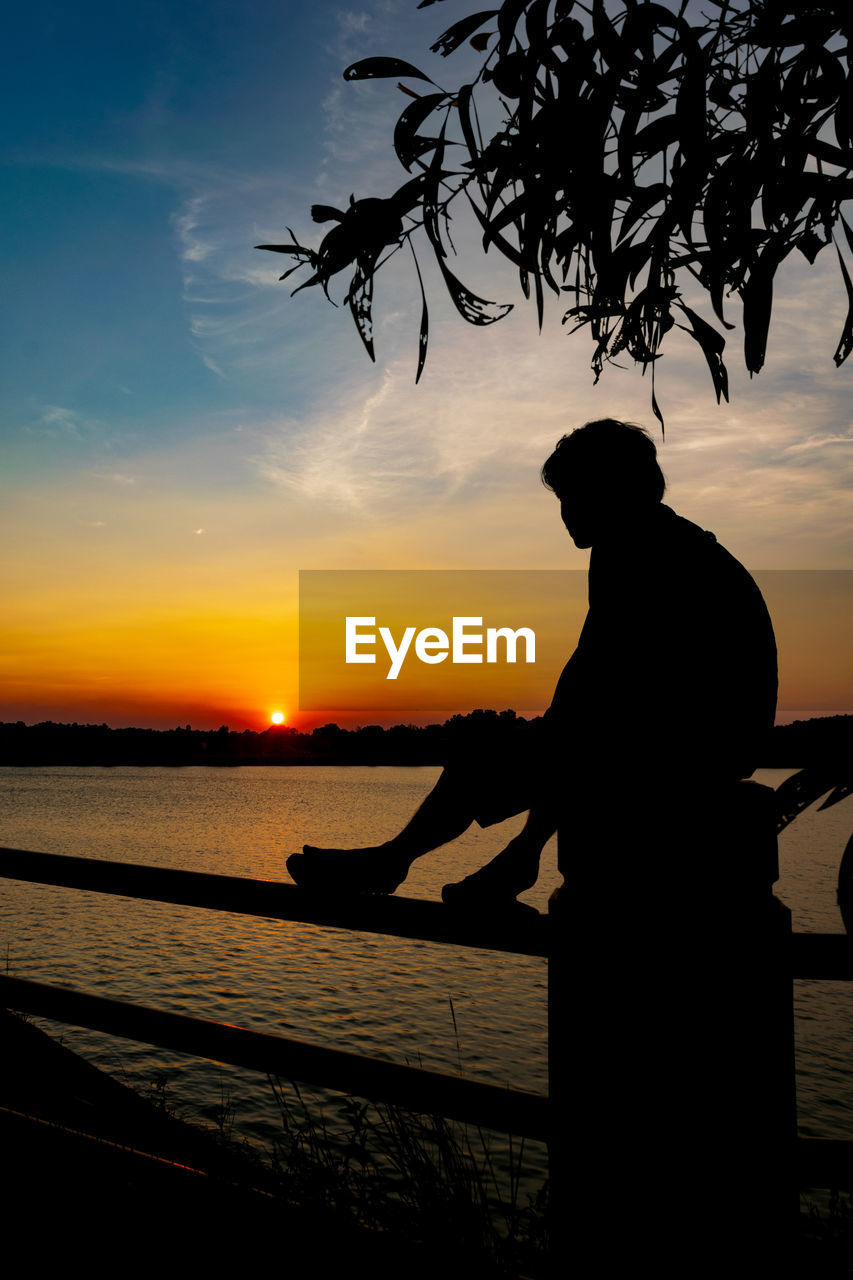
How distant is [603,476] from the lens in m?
2.19

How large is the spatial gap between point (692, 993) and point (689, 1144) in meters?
0.22

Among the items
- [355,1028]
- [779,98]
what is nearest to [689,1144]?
[779,98]

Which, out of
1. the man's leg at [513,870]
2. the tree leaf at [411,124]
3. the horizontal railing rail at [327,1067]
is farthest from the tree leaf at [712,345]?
the horizontal railing rail at [327,1067]

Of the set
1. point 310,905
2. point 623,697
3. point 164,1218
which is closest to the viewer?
point 623,697

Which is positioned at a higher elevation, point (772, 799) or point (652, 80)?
point (652, 80)

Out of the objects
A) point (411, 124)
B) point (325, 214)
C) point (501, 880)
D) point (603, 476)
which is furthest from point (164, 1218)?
point (411, 124)

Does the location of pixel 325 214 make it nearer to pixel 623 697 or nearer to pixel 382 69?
pixel 382 69

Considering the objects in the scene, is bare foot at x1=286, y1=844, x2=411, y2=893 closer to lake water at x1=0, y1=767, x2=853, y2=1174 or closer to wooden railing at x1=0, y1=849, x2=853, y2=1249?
wooden railing at x1=0, y1=849, x2=853, y2=1249

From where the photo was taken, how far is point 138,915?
19.6 metres

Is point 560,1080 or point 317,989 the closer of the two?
point 560,1080

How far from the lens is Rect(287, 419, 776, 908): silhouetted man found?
151cm

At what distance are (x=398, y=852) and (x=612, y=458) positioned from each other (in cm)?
108

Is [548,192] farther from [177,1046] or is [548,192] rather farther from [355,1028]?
[355,1028]

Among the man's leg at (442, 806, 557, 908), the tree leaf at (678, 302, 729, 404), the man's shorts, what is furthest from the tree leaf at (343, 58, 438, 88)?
the man's leg at (442, 806, 557, 908)
